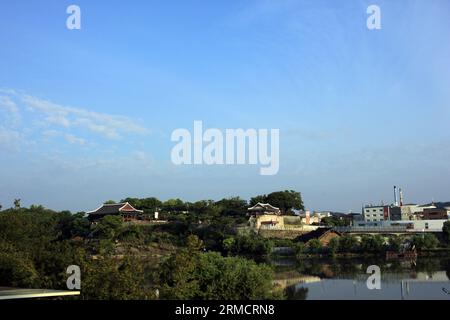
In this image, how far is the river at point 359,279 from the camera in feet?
54.5

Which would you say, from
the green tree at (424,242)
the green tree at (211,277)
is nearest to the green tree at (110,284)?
the green tree at (211,277)

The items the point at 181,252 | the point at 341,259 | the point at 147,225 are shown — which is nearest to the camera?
the point at 181,252

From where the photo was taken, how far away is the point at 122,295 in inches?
276

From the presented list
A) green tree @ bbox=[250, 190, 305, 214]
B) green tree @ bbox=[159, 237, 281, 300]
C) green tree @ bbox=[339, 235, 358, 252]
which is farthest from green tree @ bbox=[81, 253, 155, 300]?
green tree @ bbox=[250, 190, 305, 214]

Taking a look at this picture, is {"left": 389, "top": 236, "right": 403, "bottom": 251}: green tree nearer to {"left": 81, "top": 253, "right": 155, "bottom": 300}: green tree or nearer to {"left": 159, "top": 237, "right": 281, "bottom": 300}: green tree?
{"left": 159, "top": 237, "right": 281, "bottom": 300}: green tree

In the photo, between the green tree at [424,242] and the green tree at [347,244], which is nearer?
the green tree at [424,242]

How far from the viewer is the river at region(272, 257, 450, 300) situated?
16609 mm

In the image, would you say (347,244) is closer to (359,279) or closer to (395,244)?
(395,244)

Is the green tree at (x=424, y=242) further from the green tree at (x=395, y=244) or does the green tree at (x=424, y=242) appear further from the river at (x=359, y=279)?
the river at (x=359, y=279)
